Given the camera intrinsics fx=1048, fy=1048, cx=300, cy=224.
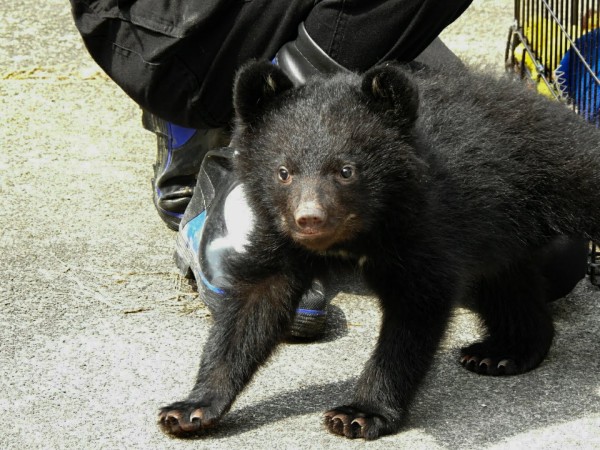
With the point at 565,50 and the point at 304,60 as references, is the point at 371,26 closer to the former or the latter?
the point at 304,60

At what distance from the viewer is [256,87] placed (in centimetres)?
393

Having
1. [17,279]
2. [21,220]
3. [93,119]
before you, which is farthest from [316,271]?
[93,119]

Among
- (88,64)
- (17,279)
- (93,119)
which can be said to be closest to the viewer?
(17,279)

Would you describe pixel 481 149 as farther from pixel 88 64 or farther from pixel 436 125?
pixel 88 64

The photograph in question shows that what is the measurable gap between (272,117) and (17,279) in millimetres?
1808

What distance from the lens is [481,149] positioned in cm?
424

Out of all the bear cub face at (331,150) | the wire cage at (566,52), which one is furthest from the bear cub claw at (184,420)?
the wire cage at (566,52)

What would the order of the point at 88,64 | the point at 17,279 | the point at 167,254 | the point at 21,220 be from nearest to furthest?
the point at 17,279, the point at 167,254, the point at 21,220, the point at 88,64

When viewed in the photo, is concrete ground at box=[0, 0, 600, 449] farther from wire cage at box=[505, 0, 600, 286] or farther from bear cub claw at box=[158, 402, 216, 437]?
wire cage at box=[505, 0, 600, 286]

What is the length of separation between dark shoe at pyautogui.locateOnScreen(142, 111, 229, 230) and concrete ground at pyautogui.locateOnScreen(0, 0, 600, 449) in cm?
12

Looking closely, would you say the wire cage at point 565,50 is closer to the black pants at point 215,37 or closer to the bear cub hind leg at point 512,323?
the black pants at point 215,37

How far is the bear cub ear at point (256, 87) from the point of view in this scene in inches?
153

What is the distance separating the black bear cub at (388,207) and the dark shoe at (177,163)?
1.65m

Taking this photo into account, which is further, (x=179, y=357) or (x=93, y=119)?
(x=93, y=119)
